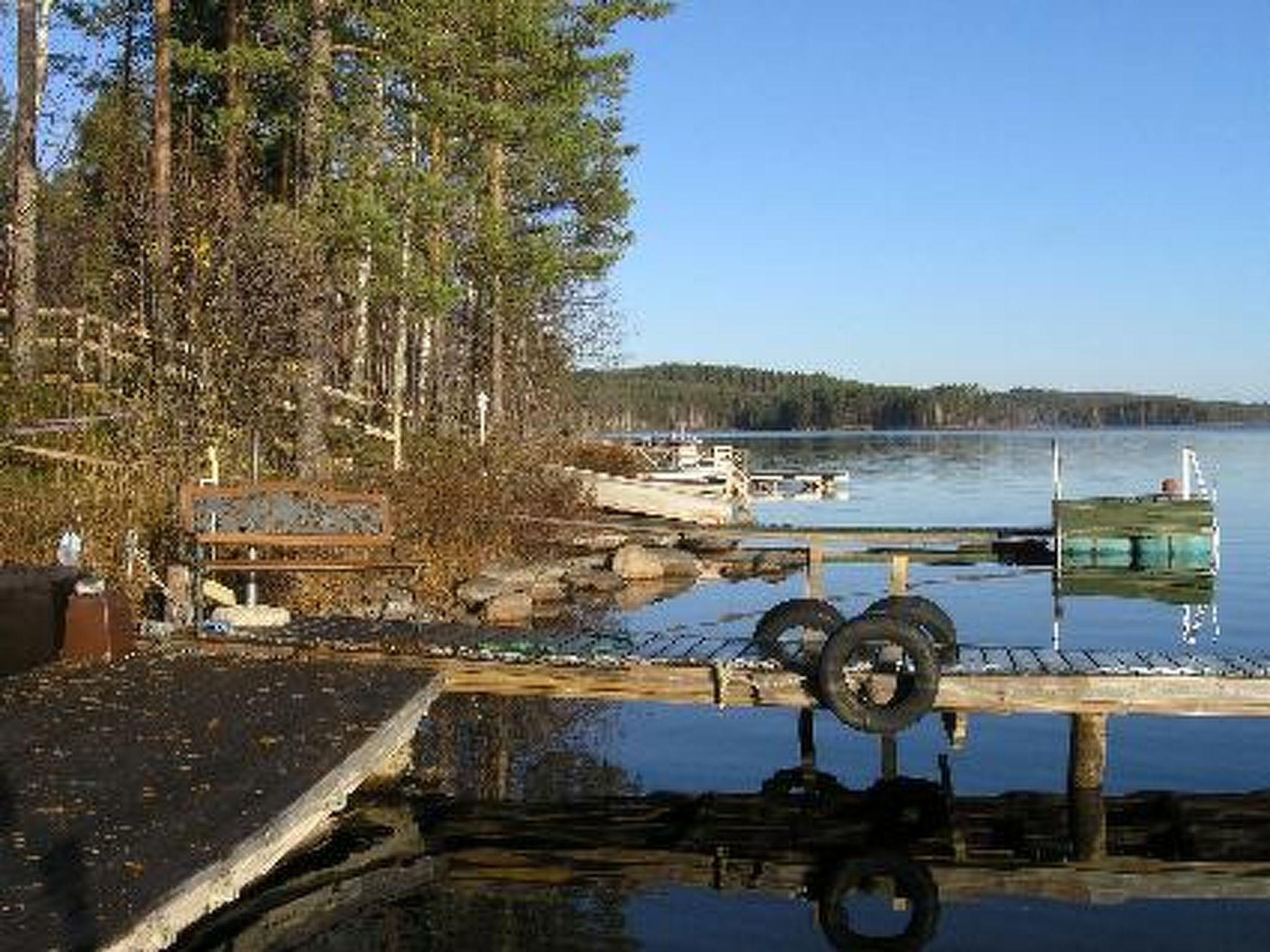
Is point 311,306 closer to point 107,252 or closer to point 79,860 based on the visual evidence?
point 107,252

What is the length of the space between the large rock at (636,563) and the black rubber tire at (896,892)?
747 inches

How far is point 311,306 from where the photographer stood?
2377 centimetres

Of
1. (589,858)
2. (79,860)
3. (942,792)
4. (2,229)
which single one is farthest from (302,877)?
(2,229)

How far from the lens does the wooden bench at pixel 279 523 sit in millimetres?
14016

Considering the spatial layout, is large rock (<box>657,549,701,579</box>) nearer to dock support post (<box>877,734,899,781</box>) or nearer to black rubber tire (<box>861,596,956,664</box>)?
black rubber tire (<box>861,596,956,664</box>)

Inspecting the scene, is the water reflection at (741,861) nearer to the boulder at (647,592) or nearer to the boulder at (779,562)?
the boulder at (779,562)

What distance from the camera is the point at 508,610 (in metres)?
23.3

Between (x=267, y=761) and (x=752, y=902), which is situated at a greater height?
(x=267, y=761)

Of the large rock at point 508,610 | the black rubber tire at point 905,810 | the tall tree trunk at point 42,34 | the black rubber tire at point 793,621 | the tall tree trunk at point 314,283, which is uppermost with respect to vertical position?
the tall tree trunk at point 42,34

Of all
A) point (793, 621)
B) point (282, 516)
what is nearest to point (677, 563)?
point (793, 621)

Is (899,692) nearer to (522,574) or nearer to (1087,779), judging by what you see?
(1087,779)

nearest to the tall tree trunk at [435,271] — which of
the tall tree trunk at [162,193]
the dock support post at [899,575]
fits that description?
the tall tree trunk at [162,193]

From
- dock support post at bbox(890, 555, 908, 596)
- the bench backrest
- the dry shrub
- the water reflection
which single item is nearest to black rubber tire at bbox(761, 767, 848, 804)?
the water reflection

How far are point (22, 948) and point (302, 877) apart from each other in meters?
4.24
